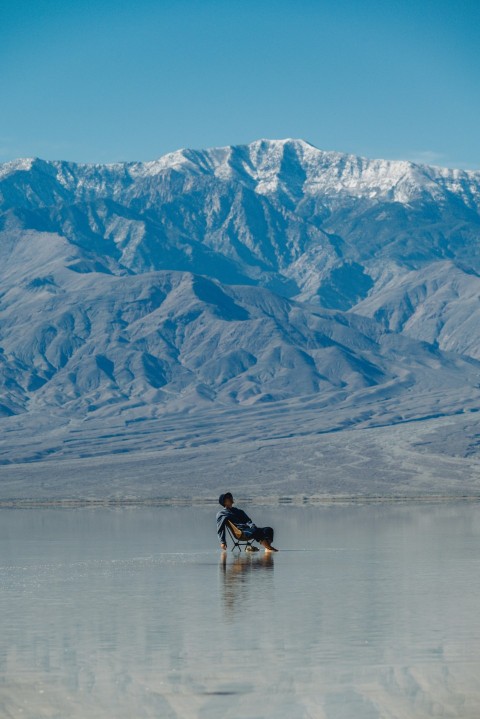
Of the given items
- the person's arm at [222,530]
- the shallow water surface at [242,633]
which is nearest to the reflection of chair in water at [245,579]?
the shallow water surface at [242,633]

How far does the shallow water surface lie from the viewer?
16875 mm

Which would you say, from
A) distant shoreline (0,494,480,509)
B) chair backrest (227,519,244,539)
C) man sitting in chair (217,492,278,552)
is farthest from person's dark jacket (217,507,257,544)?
distant shoreline (0,494,480,509)

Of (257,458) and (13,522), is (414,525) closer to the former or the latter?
(13,522)

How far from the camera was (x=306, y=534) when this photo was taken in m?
50.5

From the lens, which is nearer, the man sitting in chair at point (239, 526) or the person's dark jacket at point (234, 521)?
the man sitting in chair at point (239, 526)

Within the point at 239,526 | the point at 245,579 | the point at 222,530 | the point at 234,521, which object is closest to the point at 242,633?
the point at 245,579

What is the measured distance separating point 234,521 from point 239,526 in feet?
1.27

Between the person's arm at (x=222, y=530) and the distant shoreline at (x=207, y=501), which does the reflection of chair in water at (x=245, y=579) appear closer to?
the person's arm at (x=222, y=530)

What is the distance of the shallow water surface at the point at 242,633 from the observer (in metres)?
16.9

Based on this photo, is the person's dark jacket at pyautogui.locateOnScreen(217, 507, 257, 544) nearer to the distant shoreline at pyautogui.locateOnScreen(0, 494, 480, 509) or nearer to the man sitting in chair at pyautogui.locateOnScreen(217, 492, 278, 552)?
the man sitting in chair at pyautogui.locateOnScreen(217, 492, 278, 552)

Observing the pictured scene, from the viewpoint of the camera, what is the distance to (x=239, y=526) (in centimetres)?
3847

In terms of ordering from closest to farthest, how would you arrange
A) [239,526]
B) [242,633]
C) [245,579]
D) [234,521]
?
[242,633]
[245,579]
[234,521]
[239,526]

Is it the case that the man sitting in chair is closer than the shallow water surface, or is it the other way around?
the shallow water surface

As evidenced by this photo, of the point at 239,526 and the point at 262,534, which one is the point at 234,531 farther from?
the point at 262,534
